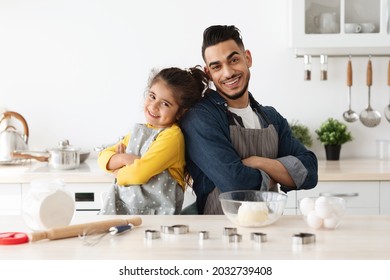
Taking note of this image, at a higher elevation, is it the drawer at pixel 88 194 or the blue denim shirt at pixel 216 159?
the blue denim shirt at pixel 216 159

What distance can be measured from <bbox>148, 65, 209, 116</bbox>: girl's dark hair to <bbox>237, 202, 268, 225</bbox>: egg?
621 mm

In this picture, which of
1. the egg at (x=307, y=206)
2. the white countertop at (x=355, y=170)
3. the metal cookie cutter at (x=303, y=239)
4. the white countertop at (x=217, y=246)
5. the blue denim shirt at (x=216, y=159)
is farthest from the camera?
the white countertop at (x=355, y=170)

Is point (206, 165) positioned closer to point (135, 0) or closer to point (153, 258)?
point (153, 258)

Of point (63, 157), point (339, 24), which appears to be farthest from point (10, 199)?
point (339, 24)

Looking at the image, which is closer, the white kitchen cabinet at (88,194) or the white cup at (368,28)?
the white kitchen cabinet at (88,194)

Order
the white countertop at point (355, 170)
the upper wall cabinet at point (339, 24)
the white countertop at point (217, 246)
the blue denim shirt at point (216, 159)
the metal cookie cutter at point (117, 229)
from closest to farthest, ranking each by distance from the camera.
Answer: the white countertop at point (217, 246)
the metal cookie cutter at point (117, 229)
the blue denim shirt at point (216, 159)
the white countertop at point (355, 170)
the upper wall cabinet at point (339, 24)

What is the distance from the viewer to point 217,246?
1.83m

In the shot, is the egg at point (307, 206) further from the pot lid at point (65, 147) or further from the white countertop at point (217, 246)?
the pot lid at point (65, 147)

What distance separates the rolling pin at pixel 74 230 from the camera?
6.13ft

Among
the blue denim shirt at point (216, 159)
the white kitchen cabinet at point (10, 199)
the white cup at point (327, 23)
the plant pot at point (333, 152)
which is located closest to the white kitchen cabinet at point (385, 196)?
the plant pot at point (333, 152)

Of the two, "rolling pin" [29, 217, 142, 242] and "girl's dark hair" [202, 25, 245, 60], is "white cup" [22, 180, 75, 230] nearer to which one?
"rolling pin" [29, 217, 142, 242]

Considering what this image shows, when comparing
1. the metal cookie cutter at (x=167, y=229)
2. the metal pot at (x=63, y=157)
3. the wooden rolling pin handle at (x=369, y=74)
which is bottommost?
the metal cookie cutter at (x=167, y=229)

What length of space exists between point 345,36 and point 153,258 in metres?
2.51

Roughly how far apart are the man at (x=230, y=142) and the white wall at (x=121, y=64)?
1.58 metres
